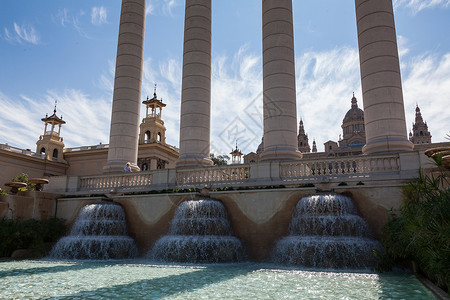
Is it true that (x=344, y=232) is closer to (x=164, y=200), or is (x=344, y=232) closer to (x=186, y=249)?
(x=186, y=249)

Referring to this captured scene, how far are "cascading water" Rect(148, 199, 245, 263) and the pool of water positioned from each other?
241 cm

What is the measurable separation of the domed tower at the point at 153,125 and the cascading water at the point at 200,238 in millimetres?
42964

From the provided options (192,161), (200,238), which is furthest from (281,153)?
(200,238)

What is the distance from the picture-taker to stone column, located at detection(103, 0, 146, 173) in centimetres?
2783

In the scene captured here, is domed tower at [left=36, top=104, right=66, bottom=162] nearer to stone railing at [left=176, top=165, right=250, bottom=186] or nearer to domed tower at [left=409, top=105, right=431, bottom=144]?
stone railing at [left=176, top=165, right=250, bottom=186]

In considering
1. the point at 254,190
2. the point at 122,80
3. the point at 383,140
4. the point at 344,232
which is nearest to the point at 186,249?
the point at 254,190

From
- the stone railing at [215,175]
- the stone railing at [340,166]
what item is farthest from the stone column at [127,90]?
the stone railing at [340,166]

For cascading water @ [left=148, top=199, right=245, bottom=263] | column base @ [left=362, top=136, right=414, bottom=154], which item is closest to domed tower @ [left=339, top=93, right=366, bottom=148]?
column base @ [left=362, top=136, right=414, bottom=154]

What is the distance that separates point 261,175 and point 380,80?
8439 millimetres

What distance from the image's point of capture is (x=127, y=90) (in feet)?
94.7

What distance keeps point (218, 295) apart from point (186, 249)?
7702 millimetres

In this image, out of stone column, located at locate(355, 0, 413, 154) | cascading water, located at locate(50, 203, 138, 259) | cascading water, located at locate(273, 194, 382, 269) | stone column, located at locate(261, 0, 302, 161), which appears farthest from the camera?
stone column, located at locate(261, 0, 302, 161)

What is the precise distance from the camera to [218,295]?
8.46 m

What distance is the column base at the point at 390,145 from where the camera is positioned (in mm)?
19641
